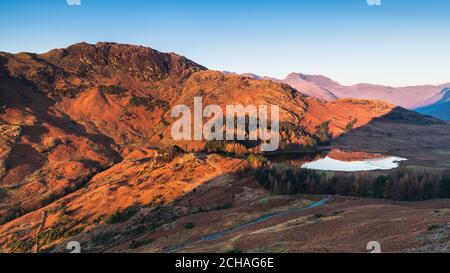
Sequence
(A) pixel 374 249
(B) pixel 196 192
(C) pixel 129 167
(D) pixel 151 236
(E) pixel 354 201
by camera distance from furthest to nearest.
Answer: (C) pixel 129 167 → (B) pixel 196 192 → (E) pixel 354 201 → (D) pixel 151 236 → (A) pixel 374 249

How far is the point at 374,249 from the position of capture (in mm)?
28094

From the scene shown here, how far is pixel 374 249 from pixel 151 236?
49.9m

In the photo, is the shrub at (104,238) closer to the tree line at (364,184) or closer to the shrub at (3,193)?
the tree line at (364,184)

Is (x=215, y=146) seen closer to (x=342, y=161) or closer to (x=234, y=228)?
(x=342, y=161)

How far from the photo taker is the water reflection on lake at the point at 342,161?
471 ft

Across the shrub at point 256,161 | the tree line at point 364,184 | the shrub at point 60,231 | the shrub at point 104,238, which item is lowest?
the shrub at point 60,231

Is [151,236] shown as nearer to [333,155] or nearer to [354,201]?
[354,201]

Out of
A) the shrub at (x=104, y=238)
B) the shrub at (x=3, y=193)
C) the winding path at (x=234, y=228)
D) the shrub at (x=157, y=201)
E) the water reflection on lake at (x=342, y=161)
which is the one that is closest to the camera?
the winding path at (x=234, y=228)

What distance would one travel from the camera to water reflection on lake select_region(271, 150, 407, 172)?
471 feet

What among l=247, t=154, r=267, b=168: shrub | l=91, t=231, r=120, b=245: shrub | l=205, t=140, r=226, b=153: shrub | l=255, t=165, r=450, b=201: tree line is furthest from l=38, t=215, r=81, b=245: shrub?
l=205, t=140, r=226, b=153: shrub

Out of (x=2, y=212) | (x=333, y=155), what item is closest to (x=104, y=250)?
(x=2, y=212)

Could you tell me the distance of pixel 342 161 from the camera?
A: 164 m

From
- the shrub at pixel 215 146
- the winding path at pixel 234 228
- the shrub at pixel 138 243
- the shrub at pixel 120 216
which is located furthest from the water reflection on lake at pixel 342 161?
the shrub at pixel 138 243

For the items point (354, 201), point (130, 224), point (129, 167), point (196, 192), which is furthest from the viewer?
point (129, 167)
